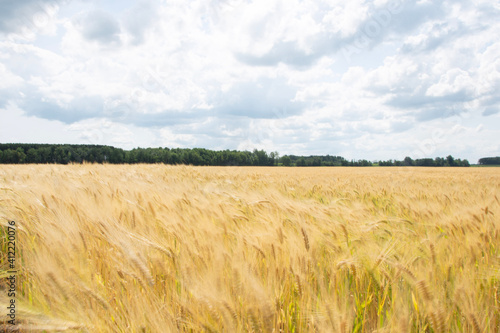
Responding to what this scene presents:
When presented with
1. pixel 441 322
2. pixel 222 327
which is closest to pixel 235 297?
pixel 222 327

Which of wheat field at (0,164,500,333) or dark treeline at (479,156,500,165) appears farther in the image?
dark treeline at (479,156,500,165)

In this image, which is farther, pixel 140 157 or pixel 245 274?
pixel 140 157

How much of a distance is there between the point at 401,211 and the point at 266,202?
1.60m

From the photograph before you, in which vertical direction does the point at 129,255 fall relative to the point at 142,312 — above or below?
above

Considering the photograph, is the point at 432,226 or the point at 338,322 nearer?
the point at 338,322

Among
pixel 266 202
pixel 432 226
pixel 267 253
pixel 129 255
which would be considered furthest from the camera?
pixel 266 202

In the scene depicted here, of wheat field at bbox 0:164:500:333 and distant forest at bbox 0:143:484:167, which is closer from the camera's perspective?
wheat field at bbox 0:164:500:333

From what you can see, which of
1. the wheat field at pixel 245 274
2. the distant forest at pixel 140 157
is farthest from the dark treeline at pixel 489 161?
the wheat field at pixel 245 274

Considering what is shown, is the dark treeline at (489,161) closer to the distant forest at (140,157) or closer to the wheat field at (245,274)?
the distant forest at (140,157)

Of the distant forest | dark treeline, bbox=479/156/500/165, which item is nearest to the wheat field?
the distant forest

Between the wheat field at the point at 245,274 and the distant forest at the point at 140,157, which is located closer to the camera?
the wheat field at the point at 245,274

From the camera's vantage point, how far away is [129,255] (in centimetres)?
142

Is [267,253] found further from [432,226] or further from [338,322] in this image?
[432,226]

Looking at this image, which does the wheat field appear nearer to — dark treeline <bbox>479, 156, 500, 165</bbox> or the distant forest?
the distant forest
